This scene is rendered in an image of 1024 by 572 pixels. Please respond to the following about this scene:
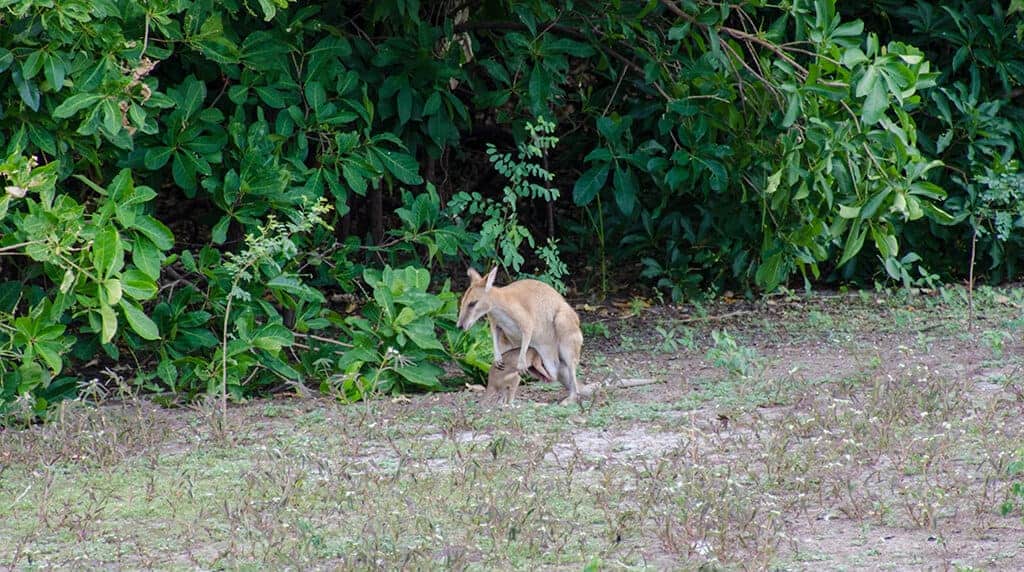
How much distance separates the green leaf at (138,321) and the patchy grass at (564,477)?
17.1 inches

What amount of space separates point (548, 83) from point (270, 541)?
15.2 ft

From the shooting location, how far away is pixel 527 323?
740 cm

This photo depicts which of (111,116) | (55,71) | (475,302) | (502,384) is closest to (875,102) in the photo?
(475,302)

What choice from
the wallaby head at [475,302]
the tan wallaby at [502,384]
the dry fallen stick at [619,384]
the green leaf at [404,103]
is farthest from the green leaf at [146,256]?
the dry fallen stick at [619,384]

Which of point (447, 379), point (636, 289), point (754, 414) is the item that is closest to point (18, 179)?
point (447, 379)

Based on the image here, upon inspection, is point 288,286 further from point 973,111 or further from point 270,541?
point 973,111

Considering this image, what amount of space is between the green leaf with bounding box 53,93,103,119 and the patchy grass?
1.40 meters

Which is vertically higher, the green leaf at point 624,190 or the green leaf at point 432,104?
the green leaf at point 432,104

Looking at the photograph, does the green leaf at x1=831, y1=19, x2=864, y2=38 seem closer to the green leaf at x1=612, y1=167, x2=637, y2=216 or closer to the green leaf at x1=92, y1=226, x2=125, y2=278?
the green leaf at x1=612, y1=167, x2=637, y2=216

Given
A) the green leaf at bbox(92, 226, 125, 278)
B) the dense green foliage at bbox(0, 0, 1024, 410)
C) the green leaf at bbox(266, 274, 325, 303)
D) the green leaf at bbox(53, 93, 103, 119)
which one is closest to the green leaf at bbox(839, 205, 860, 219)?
the dense green foliage at bbox(0, 0, 1024, 410)

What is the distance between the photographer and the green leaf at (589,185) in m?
9.21

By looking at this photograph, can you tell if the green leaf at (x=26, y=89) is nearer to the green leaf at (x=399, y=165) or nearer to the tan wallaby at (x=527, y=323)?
the green leaf at (x=399, y=165)

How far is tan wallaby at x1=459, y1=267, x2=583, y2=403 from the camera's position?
737cm

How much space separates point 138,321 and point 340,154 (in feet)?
6.12
